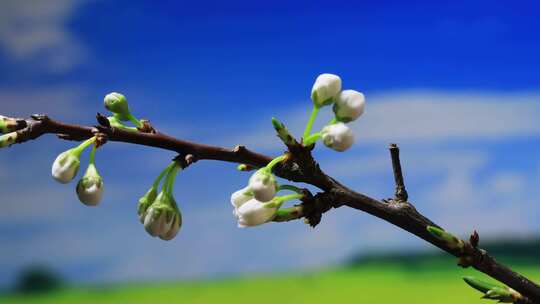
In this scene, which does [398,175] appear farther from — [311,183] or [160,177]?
[160,177]

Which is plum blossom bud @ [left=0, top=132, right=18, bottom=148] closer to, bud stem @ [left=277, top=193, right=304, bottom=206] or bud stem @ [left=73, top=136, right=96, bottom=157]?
bud stem @ [left=73, top=136, right=96, bottom=157]

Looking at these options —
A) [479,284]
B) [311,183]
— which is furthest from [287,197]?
[479,284]

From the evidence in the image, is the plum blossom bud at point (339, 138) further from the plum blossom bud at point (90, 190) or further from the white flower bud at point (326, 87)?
the plum blossom bud at point (90, 190)

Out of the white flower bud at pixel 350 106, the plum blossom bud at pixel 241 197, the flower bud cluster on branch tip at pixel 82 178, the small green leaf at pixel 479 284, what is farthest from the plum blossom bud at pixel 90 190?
the small green leaf at pixel 479 284

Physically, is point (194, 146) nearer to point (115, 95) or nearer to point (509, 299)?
point (115, 95)

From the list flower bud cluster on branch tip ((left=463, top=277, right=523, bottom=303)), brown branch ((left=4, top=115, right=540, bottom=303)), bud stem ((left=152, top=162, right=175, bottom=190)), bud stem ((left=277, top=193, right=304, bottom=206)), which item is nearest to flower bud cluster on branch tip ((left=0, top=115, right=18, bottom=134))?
brown branch ((left=4, top=115, right=540, bottom=303))
